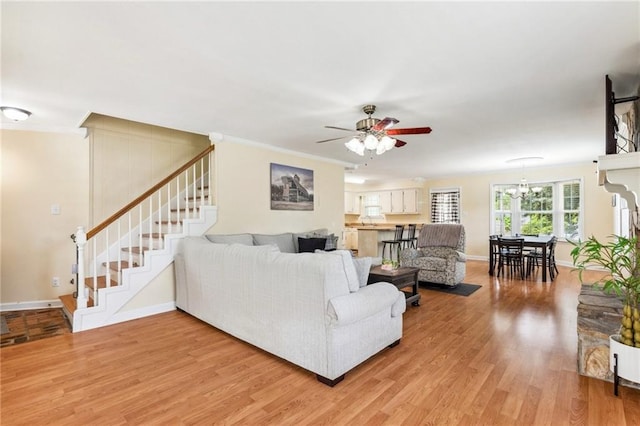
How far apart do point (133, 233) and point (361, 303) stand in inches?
155

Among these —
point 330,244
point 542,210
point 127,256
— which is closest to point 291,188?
point 330,244

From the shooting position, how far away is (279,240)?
495 cm

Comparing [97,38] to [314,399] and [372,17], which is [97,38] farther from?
[314,399]

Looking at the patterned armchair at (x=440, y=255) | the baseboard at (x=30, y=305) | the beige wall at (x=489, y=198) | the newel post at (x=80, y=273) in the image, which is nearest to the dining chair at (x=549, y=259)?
the beige wall at (x=489, y=198)

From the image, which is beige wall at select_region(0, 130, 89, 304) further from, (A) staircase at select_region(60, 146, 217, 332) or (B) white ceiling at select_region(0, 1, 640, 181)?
(A) staircase at select_region(60, 146, 217, 332)

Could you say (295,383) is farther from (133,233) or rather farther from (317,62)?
(133,233)

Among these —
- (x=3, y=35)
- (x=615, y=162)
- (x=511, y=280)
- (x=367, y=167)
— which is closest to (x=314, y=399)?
(x=615, y=162)

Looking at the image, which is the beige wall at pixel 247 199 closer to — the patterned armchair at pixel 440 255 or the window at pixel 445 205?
the patterned armchair at pixel 440 255

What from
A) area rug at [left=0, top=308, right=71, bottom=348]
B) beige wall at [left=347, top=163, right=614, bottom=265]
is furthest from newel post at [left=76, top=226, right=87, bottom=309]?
beige wall at [left=347, top=163, right=614, bottom=265]

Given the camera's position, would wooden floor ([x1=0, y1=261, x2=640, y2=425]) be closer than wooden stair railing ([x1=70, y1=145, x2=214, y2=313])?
Yes

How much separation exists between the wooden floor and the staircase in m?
0.28

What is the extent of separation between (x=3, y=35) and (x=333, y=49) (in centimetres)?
220

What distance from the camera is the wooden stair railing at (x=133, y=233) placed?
3.71 m

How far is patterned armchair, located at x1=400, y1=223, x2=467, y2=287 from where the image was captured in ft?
16.5
